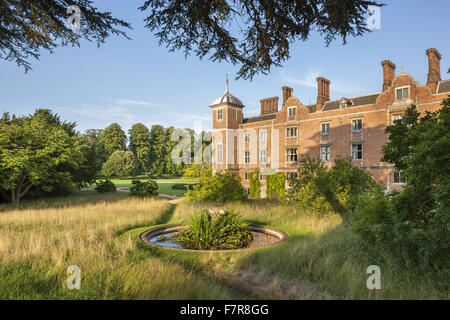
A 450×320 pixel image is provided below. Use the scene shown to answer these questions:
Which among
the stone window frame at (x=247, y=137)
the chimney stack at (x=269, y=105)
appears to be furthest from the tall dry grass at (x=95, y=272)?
the chimney stack at (x=269, y=105)

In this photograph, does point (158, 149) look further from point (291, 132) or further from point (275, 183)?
point (275, 183)

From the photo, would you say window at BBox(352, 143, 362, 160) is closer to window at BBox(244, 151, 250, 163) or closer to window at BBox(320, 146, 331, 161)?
window at BBox(320, 146, 331, 161)

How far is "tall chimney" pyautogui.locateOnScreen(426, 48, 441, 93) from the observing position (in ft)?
69.8

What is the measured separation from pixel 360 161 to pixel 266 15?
23.4 meters

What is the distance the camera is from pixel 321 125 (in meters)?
27.9

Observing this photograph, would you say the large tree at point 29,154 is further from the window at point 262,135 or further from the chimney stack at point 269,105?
the chimney stack at point 269,105

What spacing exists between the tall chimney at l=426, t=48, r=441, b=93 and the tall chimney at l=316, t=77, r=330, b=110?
9281 mm

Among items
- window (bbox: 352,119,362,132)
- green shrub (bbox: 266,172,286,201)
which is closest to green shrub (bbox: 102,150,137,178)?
green shrub (bbox: 266,172,286,201)

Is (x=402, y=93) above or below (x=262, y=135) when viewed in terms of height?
above

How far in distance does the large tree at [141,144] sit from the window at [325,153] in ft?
146

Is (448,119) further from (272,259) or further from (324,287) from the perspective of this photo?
(272,259)

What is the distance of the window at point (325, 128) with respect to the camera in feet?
89.7

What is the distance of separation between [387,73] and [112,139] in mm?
57322

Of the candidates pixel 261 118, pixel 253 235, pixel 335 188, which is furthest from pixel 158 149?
pixel 253 235
